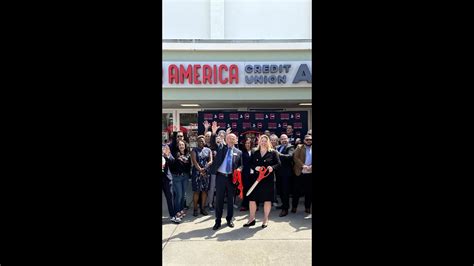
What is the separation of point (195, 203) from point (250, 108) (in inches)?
237

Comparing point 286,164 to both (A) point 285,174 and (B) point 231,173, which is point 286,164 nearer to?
(A) point 285,174

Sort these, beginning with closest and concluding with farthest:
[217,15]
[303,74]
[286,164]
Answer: [286,164] < [303,74] < [217,15]

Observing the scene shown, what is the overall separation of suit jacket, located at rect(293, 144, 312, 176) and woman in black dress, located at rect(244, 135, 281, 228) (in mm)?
919

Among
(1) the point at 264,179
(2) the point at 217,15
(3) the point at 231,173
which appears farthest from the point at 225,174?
(2) the point at 217,15

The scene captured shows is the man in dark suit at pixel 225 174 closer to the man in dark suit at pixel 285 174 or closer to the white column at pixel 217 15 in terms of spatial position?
the man in dark suit at pixel 285 174

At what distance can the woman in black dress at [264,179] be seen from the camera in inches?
218

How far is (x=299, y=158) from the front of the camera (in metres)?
6.42

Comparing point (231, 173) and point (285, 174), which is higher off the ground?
point (231, 173)

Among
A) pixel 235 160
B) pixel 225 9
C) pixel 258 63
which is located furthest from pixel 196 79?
pixel 235 160

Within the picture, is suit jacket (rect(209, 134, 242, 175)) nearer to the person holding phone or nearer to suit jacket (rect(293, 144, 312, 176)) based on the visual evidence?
the person holding phone

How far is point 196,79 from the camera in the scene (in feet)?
31.6

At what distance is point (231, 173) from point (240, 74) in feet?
16.4

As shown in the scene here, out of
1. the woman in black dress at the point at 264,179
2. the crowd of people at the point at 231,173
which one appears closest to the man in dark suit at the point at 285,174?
the crowd of people at the point at 231,173
